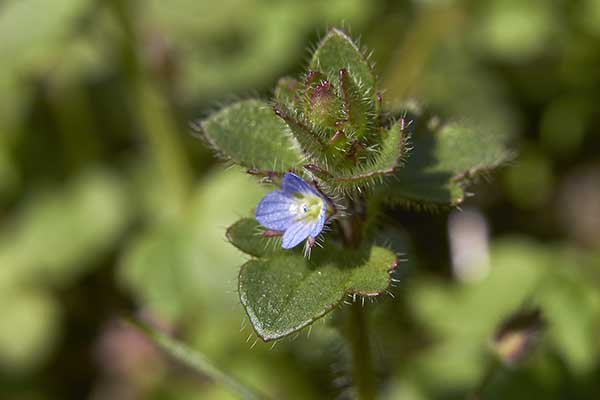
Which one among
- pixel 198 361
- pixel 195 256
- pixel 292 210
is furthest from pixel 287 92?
→ pixel 195 256

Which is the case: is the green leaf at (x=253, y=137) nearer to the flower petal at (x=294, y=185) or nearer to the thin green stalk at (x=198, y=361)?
the flower petal at (x=294, y=185)

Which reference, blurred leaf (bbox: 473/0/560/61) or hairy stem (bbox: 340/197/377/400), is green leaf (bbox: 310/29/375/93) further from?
blurred leaf (bbox: 473/0/560/61)

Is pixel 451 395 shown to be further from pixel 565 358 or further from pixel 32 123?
pixel 32 123

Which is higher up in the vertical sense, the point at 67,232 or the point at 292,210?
the point at 292,210

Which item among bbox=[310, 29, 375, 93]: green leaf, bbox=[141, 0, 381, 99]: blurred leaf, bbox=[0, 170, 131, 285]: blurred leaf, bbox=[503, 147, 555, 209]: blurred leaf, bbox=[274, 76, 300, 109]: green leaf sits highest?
bbox=[310, 29, 375, 93]: green leaf

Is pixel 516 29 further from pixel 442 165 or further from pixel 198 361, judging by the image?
pixel 198 361

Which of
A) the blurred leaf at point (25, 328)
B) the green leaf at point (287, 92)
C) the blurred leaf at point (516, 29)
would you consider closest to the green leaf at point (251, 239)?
the green leaf at point (287, 92)

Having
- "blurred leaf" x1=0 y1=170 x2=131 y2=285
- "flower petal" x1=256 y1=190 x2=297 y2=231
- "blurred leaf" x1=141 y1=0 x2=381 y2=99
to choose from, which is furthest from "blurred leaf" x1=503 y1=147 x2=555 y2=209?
"flower petal" x1=256 y1=190 x2=297 y2=231

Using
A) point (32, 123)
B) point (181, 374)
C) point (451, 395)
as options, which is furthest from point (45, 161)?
point (451, 395)
